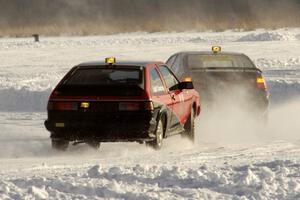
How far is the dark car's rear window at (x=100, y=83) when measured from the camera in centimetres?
1194

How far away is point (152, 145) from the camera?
40.9 feet

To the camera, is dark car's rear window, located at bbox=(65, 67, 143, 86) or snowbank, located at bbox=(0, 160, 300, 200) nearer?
snowbank, located at bbox=(0, 160, 300, 200)

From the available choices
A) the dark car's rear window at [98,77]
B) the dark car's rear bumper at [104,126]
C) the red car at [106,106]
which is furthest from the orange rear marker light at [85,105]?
the dark car's rear window at [98,77]

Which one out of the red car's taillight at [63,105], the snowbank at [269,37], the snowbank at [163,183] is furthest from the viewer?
the snowbank at [269,37]

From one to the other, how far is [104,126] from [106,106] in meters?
0.27

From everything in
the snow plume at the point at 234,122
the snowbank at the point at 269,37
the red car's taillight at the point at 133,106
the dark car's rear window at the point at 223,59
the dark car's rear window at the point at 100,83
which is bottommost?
the snow plume at the point at 234,122


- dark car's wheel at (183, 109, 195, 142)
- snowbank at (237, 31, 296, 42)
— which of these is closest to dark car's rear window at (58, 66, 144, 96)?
dark car's wheel at (183, 109, 195, 142)

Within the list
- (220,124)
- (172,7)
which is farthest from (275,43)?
(172,7)

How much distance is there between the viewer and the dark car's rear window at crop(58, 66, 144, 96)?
11.9 metres

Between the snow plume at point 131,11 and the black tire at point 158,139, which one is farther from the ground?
the snow plume at point 131,11

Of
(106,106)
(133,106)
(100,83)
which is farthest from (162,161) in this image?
(100,83)

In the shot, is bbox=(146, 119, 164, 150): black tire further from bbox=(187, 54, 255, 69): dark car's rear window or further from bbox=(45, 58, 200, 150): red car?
bbox=(187, 54, 255, 69): dark car's rear window

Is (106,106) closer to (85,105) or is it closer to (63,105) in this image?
(85,105)

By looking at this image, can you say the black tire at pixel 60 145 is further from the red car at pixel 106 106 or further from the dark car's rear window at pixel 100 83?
the dark car's rear window at pixel 100 83
